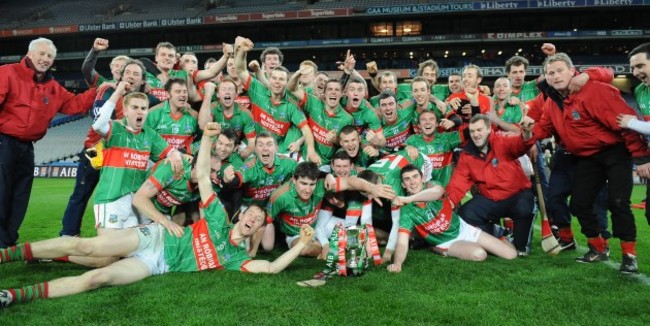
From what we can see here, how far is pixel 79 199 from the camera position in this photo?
579 centimetres

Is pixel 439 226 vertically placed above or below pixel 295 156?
below

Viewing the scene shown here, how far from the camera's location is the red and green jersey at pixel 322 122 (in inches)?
249

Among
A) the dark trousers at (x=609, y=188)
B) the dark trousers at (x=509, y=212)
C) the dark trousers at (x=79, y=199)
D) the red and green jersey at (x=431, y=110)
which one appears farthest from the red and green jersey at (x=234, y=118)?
the dark trousers at (x=609, y=188)

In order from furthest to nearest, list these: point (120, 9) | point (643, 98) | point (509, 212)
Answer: point (120, 9) < point (509, 212) < point (643, 98)

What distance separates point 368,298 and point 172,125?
11.4 ft

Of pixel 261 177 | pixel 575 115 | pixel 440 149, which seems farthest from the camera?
pixel 440 149

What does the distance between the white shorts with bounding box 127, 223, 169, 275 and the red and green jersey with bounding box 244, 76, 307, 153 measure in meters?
2.37

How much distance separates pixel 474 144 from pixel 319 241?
233cm

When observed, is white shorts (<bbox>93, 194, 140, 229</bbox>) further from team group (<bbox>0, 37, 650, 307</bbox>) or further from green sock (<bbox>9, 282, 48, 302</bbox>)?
green sock (<bbox>9, 282, 48, 302</bbox>)

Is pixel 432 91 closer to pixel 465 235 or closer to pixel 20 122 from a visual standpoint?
pixel 465 235

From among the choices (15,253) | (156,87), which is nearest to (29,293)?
A: (15,253)

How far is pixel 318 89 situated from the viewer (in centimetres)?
725

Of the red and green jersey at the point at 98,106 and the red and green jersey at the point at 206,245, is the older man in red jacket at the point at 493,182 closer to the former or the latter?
the red and green jersey at the point at 206,245

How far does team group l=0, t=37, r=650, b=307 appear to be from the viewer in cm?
453
